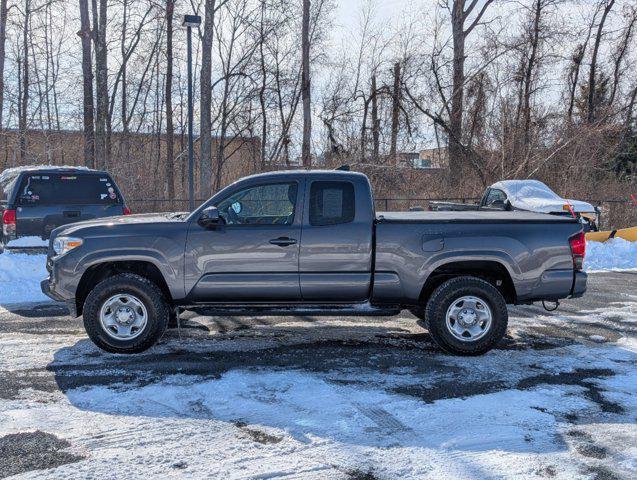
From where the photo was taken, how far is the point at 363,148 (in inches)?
1193

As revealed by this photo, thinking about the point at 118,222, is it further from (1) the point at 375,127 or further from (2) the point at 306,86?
(1) the point at 375,127

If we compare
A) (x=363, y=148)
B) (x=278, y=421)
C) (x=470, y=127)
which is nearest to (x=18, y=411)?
(x=278, y=421)

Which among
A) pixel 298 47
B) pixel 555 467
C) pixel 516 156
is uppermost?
pixel 298 47

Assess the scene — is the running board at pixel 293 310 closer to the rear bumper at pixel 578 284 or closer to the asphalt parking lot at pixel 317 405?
the asphalt parking lot at pixel 317 405

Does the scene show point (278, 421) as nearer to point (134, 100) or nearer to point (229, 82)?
point (229, 82)

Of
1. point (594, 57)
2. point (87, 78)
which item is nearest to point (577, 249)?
point (87, 78)

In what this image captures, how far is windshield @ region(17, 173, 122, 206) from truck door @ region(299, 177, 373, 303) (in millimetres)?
5926

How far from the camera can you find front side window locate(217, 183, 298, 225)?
600 cm

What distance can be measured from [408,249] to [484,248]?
773 mm

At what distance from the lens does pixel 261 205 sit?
6.04 m

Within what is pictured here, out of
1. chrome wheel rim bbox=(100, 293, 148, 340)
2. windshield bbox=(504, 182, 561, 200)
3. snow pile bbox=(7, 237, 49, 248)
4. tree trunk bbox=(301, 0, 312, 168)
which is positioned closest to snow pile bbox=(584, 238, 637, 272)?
windshield bbox=(504, 182, 561, 200)

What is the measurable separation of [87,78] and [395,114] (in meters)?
15.1

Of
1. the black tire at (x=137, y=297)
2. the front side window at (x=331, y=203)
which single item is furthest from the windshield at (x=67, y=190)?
the front side window at (x=331, y=203)

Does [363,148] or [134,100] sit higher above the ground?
[134,100]
